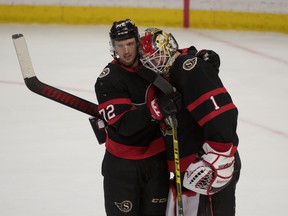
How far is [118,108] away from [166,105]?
0.88 ft

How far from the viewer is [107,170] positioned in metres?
2.87

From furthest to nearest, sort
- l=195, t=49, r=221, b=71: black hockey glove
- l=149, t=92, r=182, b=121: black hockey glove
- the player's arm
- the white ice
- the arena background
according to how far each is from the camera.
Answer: the arena background
the white ice
l=195, t=49, r=221, b=71: black hockey glove
the player's arm
l=149, t=92, r=182, b=121: black hockey glove

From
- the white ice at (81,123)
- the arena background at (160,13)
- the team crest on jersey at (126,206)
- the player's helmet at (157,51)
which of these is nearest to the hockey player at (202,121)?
the player's helmet at (157,51)

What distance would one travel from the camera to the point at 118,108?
2.63 meters

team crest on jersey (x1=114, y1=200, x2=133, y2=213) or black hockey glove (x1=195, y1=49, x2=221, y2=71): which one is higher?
black hockey glove (x1=195, y1=49, x2=221, y2=71)

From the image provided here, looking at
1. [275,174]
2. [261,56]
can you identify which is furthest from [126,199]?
[261,56]

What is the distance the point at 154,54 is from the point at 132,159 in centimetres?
53

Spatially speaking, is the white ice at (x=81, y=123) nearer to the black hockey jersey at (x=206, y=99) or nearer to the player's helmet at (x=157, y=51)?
the black hockey jersey at (x=206, y=99)

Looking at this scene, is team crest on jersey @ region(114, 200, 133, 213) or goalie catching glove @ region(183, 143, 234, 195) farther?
team crest on jersey @ region(114, 200, 133, 213)

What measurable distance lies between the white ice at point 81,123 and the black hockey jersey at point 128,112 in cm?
94

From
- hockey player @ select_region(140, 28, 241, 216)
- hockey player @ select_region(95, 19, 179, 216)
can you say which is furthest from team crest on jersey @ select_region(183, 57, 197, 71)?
hockey player @ select_region(95, 19, 179, 216)

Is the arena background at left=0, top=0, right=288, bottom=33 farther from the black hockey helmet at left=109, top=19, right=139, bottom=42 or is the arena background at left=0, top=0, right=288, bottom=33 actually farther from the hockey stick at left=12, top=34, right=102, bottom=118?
the black hockey helmet at left=109, top=19, right=139, bottom=42

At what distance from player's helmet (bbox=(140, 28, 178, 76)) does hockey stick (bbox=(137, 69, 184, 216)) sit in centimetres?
3

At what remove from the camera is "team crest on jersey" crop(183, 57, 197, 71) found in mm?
2484
